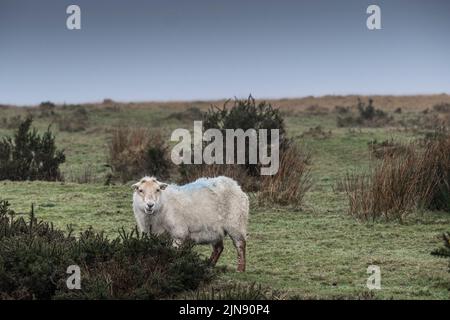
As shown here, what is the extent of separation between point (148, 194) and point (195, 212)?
0.67 metres

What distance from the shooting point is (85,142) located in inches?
1148

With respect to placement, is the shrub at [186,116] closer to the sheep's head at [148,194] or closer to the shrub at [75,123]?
the shrub at [75,123]

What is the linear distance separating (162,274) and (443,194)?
23.9 ft

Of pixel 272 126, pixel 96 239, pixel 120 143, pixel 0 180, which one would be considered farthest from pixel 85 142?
pixel 96 239

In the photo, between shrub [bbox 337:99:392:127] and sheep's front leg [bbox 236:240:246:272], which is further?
shrub [bbox 337:99:392:127]

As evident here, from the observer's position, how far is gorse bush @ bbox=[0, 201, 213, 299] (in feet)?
28.2

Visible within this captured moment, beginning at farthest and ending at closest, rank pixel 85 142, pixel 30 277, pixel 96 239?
1. pixel 85 142
2. pixel 96 239
3. pixel 30 277

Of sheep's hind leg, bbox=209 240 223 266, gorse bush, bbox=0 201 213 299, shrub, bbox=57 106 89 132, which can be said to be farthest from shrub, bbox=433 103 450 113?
gorse bush, bbox=0 201 213 299

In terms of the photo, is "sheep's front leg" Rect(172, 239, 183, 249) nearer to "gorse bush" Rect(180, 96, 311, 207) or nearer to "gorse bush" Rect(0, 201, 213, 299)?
"gorse bush" Rect(0, 201, 213, 299)

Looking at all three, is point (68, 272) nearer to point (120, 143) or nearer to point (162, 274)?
point (162, 274)

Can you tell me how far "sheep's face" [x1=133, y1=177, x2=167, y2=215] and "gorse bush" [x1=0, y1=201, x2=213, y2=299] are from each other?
0.35 m

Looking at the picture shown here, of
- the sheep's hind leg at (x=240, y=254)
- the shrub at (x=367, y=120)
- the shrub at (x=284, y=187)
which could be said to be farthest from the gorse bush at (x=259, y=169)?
the shrub at (x=367, y=120)

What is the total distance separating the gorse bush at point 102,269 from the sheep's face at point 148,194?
355mm
